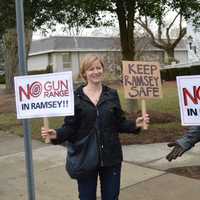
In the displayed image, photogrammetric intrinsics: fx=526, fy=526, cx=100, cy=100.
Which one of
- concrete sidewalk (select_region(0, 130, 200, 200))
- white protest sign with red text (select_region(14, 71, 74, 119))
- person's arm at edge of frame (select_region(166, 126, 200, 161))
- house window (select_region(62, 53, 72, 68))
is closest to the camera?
person's arm at edge of frame (select_region(166, 126, 200, 161))

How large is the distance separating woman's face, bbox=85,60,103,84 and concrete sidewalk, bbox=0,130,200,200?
2269 millimetres

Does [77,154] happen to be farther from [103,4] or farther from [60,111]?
[103,4]

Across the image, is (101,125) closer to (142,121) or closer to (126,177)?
(142,121)

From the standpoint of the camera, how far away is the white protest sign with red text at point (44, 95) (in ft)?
15.2

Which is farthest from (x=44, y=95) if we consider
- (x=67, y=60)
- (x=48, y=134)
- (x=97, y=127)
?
(x=67, y=60)

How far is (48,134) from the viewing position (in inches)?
173

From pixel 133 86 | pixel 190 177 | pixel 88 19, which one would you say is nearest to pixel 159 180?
pixel 190 177

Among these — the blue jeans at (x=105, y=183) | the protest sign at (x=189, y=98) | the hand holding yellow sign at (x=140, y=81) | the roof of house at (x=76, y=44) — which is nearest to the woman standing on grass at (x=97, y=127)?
the blue jeans at (x=105, y=183)

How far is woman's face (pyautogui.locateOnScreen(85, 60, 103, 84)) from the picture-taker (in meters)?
4.43

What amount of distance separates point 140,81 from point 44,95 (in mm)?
887

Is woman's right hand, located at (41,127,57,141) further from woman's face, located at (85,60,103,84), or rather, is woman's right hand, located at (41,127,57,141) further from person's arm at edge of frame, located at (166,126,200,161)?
person's arm at edge of frame, located at (166,126,200,161)

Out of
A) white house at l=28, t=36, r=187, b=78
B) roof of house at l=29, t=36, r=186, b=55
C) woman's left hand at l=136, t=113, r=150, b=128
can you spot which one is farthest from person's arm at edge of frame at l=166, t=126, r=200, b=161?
roof of house at l=29, t=36, r=186, b=55

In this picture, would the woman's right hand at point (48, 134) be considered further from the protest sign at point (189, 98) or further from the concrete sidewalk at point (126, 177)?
the concrete sidewalk at point (126, 177)

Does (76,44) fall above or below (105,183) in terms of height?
above
